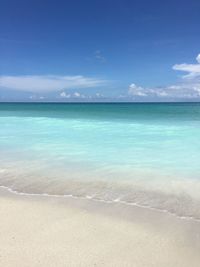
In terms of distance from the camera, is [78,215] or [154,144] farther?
[154,144]

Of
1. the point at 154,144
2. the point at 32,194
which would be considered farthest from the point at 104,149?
A: the point at 32,194

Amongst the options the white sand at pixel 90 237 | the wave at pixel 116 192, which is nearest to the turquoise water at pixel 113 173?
the wave at pixel 116 192

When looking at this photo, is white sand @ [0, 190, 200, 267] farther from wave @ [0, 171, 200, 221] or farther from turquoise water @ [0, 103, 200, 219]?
turquoise water @ [0, 103, 200, 219]

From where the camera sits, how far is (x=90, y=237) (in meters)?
3.24

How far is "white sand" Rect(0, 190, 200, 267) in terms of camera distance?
2809mm

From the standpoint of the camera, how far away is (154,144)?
10281mm

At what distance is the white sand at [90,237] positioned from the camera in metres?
2.81

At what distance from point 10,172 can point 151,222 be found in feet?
11.6

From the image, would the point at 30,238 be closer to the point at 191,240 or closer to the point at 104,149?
the point at 191,240

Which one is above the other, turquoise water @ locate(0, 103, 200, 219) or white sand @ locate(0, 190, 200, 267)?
turquoise water @ locate(0, 103, 200, 219)

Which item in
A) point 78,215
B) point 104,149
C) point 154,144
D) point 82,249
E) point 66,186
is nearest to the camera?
point 82,249

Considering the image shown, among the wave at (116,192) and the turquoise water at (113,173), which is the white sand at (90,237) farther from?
the turquoise water at (113,173)

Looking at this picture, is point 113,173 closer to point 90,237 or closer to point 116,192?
point 116,192

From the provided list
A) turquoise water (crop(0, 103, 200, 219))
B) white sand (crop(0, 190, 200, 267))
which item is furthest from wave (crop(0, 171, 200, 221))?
white sand (crop(0, 190, 200, 267))
